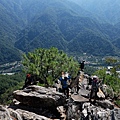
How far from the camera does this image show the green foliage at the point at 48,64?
53469 millimetres

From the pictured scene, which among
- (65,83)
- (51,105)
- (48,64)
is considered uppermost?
(48,64)

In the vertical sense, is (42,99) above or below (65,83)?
below

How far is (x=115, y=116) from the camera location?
21.7 m

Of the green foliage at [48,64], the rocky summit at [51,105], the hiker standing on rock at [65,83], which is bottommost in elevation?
the rocky summit at [51,105]

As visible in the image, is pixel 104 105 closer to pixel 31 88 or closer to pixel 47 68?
pixel 31 88

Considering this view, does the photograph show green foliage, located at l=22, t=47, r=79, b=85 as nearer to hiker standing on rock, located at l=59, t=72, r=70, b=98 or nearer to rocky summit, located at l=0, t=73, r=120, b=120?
hiker standing on rock, located at l=59, t=72, r=70, b=98

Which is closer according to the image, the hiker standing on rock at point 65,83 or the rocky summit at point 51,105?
the rocky summit at point 51,105

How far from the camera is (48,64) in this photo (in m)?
53.7

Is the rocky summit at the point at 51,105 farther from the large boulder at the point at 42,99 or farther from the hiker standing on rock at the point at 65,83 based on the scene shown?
the hiker standing on rock at the point at 65,83

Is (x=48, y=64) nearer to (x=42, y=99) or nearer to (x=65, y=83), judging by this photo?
(x=65, y=83)

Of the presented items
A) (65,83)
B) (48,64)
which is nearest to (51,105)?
(65,83)

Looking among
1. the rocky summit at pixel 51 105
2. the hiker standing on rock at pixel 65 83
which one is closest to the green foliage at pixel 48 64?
the hiker standing on rock at pixel 65 83

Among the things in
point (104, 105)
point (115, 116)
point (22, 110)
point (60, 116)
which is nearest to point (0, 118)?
point (22, 110)

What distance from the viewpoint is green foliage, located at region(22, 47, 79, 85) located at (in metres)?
53.5
